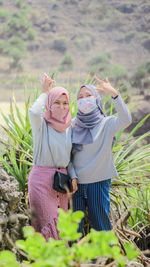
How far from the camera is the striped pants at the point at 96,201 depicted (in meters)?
2.77

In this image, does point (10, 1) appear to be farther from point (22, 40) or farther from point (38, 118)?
point (38, 118)

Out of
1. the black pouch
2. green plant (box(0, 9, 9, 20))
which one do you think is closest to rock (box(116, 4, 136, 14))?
green plant (box(0, 9, 9, 20))

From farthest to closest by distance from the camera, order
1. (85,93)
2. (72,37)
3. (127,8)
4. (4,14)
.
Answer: (127,8), (4,14), (72,37), (85,93)

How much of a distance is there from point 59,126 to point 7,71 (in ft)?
98.6

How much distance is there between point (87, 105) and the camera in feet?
8.86

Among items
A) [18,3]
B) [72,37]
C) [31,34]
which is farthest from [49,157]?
[18,3]

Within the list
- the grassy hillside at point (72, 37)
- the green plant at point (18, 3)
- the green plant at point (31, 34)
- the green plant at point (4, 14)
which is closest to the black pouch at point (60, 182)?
the grassy hillside at point (72, 37)

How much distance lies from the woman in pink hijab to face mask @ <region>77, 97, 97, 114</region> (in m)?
0.11

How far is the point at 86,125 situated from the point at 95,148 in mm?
186

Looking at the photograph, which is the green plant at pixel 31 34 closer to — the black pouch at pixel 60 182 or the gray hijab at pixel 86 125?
the gray hijab at pixel 86 125

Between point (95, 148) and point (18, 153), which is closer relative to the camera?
point (95, 148)

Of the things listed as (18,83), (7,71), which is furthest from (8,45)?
(18,83)

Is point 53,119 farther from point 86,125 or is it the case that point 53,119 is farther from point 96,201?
point 96,201

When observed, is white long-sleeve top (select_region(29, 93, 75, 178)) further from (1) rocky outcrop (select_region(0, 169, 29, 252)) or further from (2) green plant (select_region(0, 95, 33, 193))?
(2) green plant (select_region(0, 95, 33, 193))
